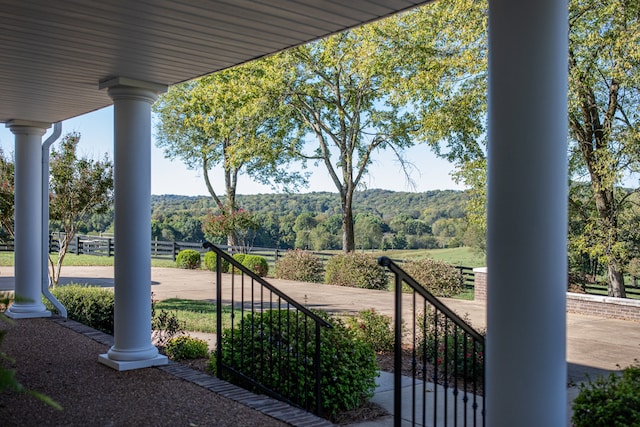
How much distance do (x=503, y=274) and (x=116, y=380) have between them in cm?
327

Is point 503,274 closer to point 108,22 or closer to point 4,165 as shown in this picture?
point 108,22

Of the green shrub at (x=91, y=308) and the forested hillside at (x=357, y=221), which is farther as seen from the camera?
the forested hillside at (x=357, y=221)

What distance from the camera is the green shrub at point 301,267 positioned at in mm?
17797

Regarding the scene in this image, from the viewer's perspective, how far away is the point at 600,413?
8.82 feet

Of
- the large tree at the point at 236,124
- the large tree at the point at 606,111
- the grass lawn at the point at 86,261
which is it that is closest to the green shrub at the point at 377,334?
the large tree at the point at 606,111

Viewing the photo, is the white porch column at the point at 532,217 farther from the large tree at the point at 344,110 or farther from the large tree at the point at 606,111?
the large tree at the point at 344,110

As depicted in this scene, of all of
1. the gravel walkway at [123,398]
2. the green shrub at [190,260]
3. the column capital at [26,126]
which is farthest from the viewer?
the green shrub at [190,260]

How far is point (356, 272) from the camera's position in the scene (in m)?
16.1

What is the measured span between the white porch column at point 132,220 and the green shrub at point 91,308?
2.57m

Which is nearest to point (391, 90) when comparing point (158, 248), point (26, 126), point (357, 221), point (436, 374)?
point (357, 221)

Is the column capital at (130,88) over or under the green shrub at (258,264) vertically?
over

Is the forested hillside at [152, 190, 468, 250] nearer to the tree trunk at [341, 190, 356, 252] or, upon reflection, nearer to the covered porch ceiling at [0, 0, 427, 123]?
the tree trunk at [341, 190, 356, 252]

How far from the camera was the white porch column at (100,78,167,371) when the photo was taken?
4852mm

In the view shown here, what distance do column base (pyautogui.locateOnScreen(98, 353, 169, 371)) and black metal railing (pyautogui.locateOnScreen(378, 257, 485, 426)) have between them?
2.03m
